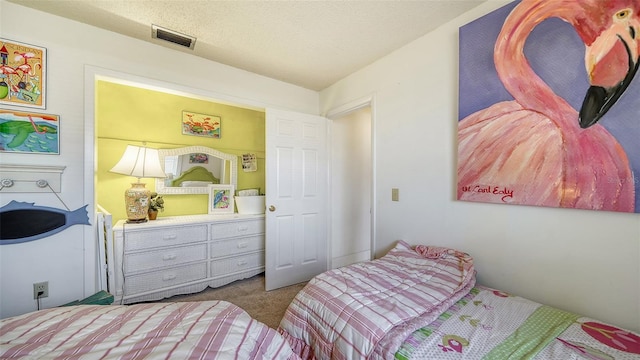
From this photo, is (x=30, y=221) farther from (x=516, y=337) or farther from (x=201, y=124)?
A: (x=516, y=337)

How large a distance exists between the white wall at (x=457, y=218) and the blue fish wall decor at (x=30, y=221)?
2518mm

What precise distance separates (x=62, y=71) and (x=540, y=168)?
324 cm

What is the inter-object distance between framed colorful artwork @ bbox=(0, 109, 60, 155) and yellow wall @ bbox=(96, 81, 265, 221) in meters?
Result: 0.75

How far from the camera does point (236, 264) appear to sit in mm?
2689

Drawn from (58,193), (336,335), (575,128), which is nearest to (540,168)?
(575,128)

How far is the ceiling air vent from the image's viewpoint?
1.88 m

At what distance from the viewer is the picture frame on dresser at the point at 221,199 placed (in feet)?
9.71

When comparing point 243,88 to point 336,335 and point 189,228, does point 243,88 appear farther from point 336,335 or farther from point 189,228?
point 336,335

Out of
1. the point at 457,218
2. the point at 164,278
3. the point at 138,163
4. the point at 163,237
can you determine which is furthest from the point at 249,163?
the point at 457,218

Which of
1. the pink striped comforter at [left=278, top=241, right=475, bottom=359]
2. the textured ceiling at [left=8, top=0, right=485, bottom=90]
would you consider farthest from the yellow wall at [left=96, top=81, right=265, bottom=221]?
the pink striped comforter at [left=278, top=241, right=475, bottom=359]

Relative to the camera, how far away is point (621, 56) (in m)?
1.08

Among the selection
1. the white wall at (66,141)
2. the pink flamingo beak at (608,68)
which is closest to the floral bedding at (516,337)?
the pink flamingo beak at (608,68)

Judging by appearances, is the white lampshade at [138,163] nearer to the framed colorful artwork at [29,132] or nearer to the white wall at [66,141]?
the white wall at [66,141]

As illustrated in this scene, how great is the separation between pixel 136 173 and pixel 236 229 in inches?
43.8
